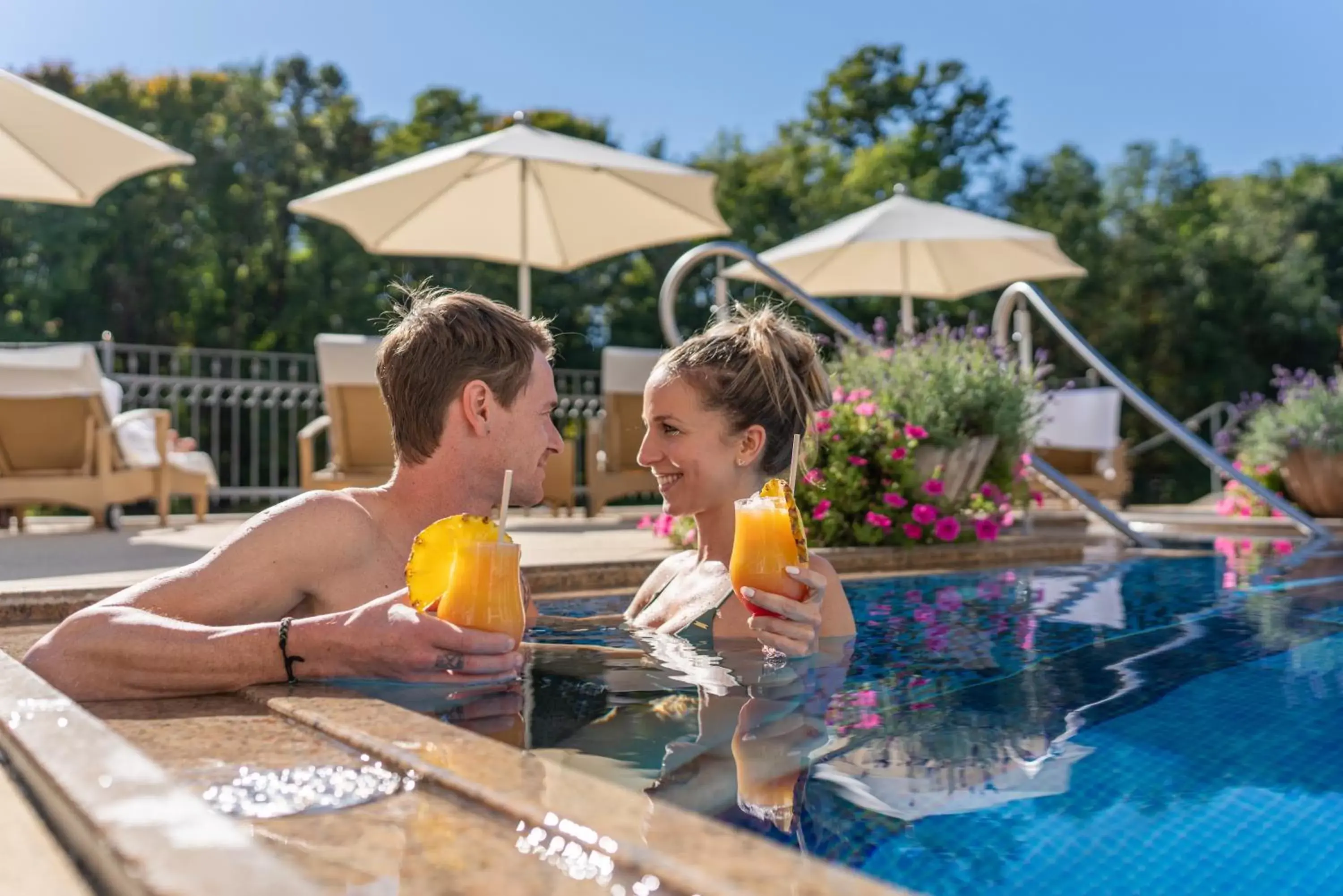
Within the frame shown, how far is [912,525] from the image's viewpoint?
17.3 feet

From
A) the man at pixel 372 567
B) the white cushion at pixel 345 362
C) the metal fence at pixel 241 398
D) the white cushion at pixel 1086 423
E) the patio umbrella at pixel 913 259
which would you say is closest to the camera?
the man at pixel 372 567

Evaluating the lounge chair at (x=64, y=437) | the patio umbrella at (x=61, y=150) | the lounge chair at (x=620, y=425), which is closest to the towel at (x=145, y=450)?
the lounge chair at (x=64, y=437)

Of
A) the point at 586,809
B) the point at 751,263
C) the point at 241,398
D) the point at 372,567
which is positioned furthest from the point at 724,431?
the point at 241,398

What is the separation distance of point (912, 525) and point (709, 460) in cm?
256

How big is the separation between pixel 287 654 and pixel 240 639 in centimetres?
8

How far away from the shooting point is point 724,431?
2930 mm

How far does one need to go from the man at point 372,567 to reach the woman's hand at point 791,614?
0.51m

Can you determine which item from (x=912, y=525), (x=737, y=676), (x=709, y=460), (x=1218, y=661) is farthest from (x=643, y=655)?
(x=912, y=525)

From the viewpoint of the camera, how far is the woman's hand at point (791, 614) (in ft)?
7.48

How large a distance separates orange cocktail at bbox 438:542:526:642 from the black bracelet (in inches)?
14.2

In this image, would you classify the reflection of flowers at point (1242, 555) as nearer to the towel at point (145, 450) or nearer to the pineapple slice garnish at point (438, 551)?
the pineapple slice garnish at point (438, 551)

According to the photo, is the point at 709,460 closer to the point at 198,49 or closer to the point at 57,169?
the point at 57,169

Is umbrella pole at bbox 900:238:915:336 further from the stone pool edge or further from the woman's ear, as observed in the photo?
the stone pool edge

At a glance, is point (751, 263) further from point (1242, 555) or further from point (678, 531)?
point (1242, 555)
